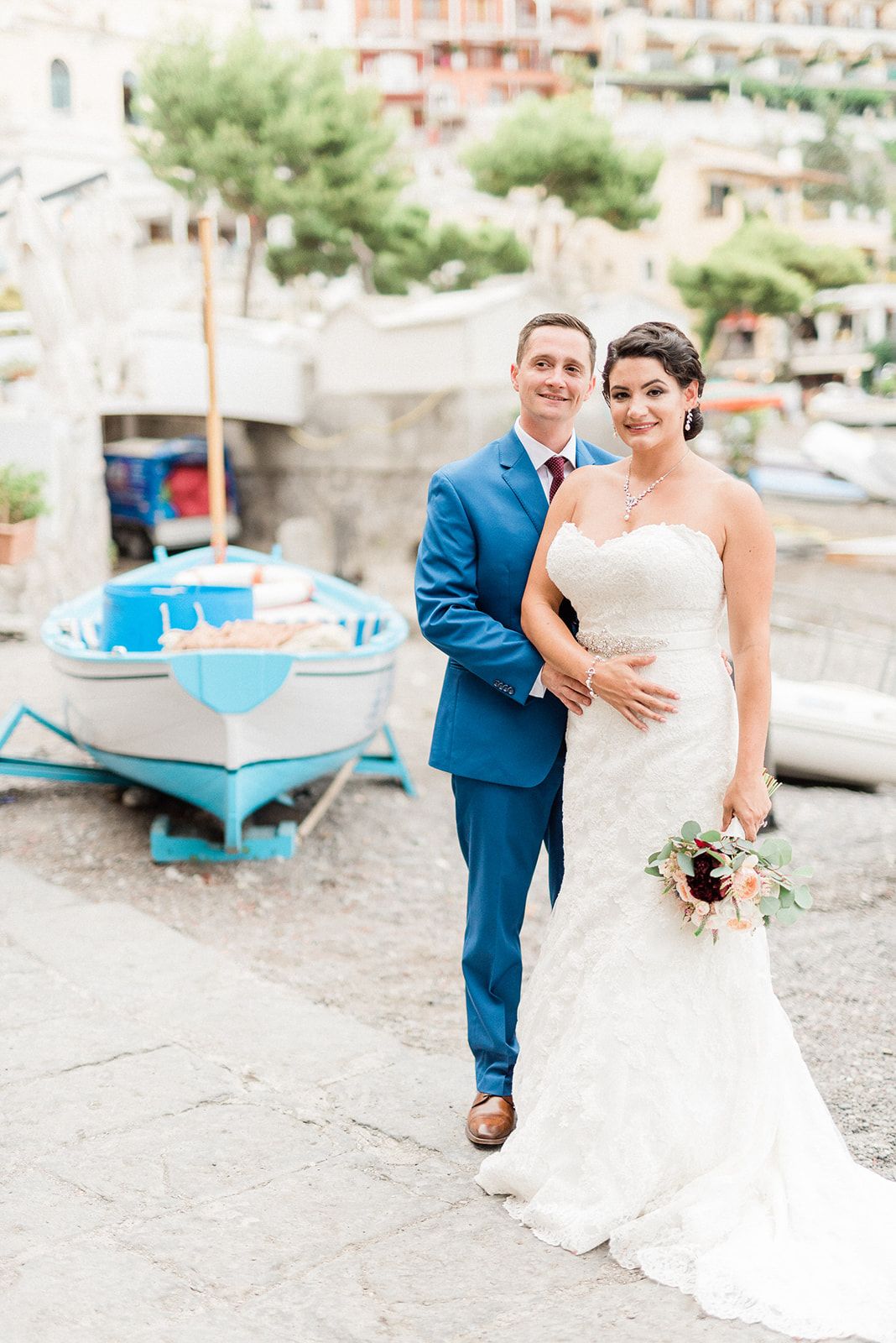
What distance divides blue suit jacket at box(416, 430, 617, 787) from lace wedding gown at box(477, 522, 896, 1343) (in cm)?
17

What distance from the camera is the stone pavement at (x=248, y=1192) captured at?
A: 7.82 feet

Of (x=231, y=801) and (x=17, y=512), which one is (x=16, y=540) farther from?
(x=231, y=801)

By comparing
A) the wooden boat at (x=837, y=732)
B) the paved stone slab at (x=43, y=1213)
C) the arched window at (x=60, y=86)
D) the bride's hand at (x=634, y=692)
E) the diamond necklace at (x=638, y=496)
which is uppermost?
the arched window at (x=60, y=86)

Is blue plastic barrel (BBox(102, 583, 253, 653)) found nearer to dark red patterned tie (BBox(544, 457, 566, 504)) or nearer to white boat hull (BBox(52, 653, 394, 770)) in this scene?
white boat hull (BBox(52, 653, 394, 770))

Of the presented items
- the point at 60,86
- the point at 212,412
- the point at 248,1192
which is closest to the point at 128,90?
the point at 60,86

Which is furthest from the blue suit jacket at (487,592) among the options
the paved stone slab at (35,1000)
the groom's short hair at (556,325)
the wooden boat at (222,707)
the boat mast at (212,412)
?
the boat mast at (212,412)

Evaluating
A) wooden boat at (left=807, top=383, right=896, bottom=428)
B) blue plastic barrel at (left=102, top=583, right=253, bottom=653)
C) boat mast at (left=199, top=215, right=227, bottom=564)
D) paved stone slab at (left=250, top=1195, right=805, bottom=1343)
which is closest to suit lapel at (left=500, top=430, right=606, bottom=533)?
paved stone slab at (left=250, top=1195, right=805, bottom=1343)

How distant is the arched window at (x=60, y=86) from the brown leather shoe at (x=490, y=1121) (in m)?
35.5

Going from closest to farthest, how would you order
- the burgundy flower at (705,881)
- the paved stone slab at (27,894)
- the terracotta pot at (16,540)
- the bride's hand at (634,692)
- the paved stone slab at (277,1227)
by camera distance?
1. the paved stone slab at (277,1227)
2. the burgundy flower at (705,881)
3. the bride's hand at (634,692)
4. the paved stone slab at (27,894)
5. the terracotta pot at (16,540)

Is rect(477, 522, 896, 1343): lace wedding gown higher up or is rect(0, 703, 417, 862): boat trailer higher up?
rect(477, 522, 896, 1343): lace wedding gown

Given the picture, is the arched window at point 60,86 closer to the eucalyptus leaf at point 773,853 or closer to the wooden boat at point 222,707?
the wooden boat at point 222,707

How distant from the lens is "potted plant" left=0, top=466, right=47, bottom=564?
12180 millimetres

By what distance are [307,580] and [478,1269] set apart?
19.4 feet

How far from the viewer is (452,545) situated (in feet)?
10.1
